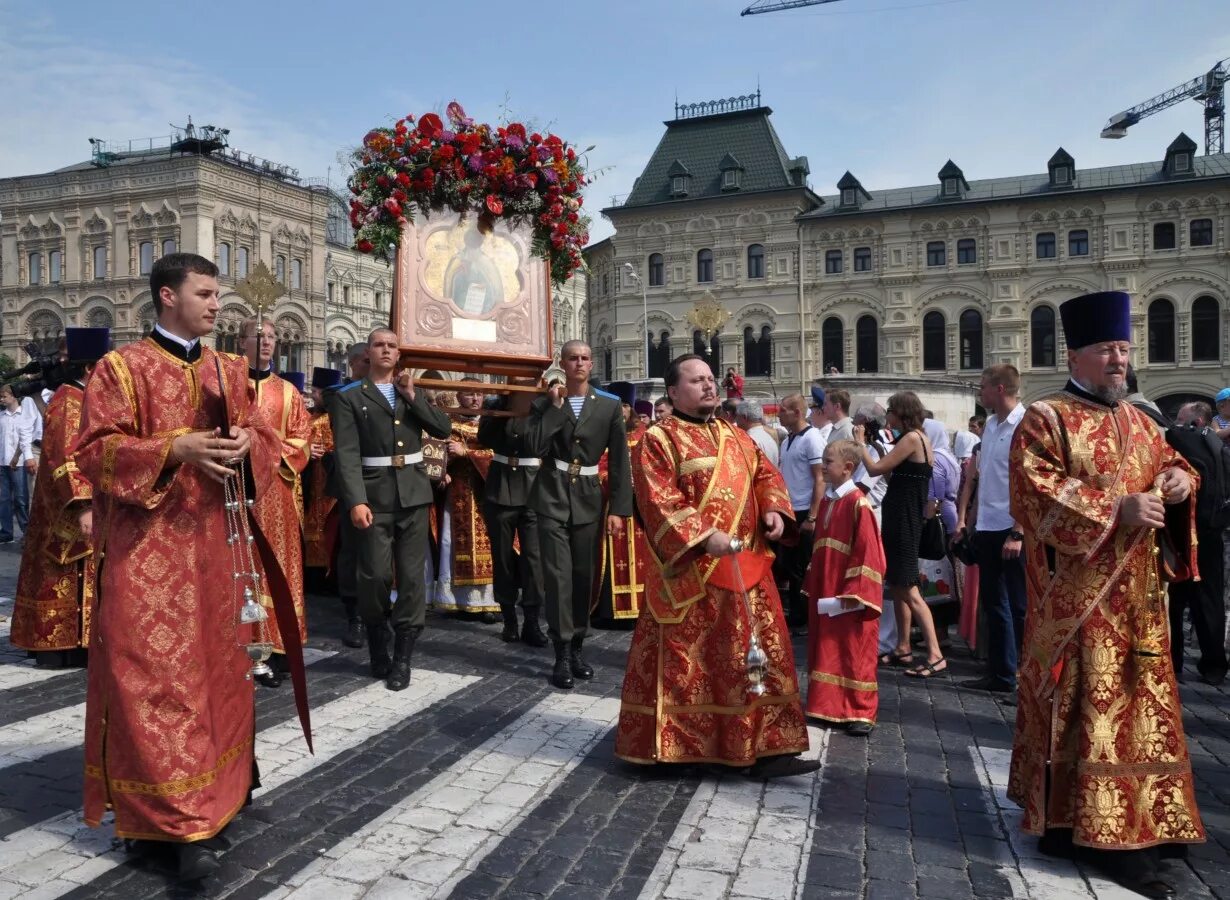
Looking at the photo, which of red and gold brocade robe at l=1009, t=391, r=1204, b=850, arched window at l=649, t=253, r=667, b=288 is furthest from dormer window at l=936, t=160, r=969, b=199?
red and gold brocade robe at l=1009, t=391, r=1204, b=850

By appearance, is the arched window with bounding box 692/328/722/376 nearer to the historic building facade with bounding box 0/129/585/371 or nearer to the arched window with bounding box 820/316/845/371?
the arched window with bounding box 820/316/845/371

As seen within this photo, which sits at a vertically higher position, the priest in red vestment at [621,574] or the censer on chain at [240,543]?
the censer on chain at [240,543]

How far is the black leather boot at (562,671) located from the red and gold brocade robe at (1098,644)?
3.16m

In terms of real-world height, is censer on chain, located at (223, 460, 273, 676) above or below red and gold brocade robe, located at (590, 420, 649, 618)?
above

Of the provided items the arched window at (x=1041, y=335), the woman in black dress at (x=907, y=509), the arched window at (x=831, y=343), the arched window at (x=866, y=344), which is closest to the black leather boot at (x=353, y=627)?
the woman in black dress at (x=907, y=509)

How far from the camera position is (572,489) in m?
6.96

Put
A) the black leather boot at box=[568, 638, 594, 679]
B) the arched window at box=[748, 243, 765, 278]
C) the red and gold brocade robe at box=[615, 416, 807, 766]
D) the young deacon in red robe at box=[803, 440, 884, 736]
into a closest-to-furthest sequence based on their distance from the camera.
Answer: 1. the red and gold brocade robe at box=[615, 416, 807, 766]
2. the young deacon in red robe at box=[803, 440, 884, 736]
3. the black leather boot at box=[568, 638, 594, 679]
4. the arched window at box=[748, 243, 765, 278]

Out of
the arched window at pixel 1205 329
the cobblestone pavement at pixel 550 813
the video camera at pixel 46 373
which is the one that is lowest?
the cobblestone pavement at pixel 550 813

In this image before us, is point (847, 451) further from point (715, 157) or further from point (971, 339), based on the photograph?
point (715, 157)

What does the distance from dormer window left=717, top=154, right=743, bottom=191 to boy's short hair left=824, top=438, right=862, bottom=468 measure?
4689 centimetres

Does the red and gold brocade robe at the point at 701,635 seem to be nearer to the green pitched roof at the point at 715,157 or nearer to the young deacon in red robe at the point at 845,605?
the young deacon in red robe at the point at 845,605

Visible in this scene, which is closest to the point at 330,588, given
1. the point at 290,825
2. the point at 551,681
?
the point at 551,681

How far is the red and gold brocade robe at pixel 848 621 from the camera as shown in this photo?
565 cm

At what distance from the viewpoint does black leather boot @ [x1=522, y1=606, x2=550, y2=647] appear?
7809mm
